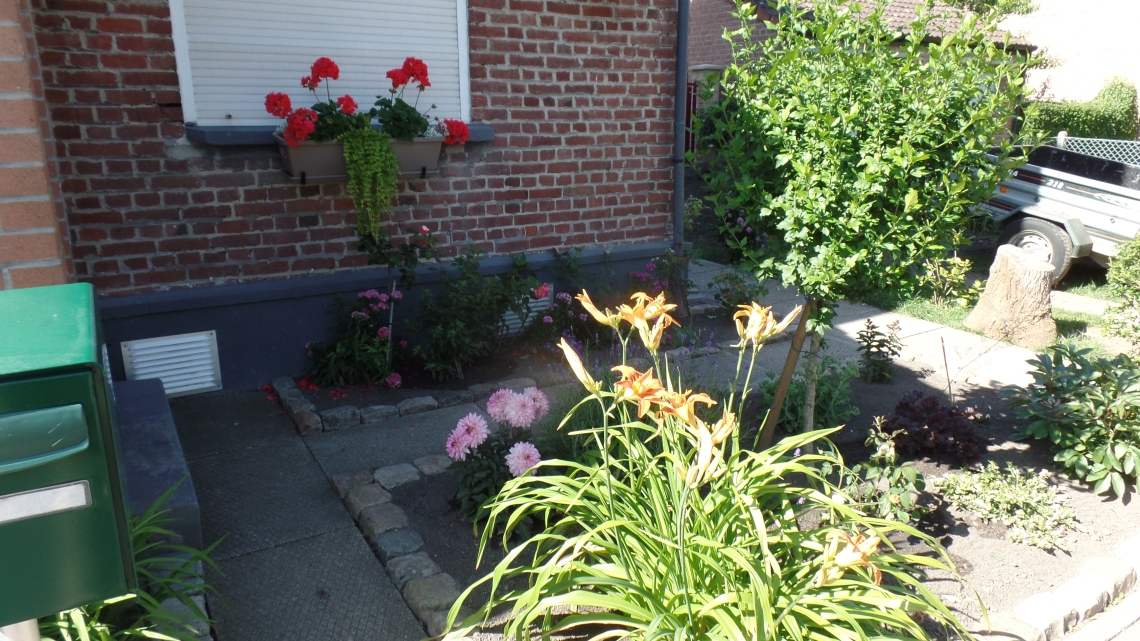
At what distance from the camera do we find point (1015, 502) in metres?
3.62

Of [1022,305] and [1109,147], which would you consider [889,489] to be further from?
[1109,147]

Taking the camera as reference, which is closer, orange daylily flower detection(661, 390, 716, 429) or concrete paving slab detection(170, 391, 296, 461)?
orange daylily flower detection(661, 390, 716, 429)

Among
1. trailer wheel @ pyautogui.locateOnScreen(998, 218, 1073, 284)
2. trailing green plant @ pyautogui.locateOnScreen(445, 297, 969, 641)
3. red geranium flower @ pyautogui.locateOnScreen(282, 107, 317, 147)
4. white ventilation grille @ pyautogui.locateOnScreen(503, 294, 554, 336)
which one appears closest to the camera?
trailing green plant @ pyautogui.locateOnScreen(445, 297, 969, 641)

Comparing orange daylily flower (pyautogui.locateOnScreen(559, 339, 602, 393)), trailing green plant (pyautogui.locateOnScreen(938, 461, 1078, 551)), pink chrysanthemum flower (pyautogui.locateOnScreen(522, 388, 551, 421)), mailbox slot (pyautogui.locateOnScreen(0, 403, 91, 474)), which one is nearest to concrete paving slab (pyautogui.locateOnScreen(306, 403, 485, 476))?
pink chrysanthemum flower (pyautogui.locateOnScreen(522, 388, 551, 421))

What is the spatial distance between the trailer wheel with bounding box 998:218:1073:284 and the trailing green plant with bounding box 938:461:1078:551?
16.5 feet

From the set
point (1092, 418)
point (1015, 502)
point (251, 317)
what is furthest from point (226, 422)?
point (1092, 418)

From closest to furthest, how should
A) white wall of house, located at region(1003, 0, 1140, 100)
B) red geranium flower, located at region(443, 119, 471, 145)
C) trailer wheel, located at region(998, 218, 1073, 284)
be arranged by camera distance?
red geranium flower, located at region(443, 119, 471, 145)
trailer wheel, located at region(998, 218, 1073, 284)
white wall of house, located at region(1003, 0, 1140, 100)

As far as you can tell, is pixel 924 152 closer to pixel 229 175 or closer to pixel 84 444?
pixel 84 444

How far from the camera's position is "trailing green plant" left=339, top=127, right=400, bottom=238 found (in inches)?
177

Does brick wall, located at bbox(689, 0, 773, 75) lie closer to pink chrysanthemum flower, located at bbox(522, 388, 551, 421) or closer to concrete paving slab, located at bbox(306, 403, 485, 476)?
concrete paving slab, located at bbox(306, 403, 485, 476)

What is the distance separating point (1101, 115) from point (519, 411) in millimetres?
18239

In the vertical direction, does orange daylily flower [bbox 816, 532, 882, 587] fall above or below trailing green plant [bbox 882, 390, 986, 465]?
above

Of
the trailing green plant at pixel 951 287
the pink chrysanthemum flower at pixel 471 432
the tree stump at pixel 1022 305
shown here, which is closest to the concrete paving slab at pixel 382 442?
the pink chrysanthemum flower at pixel 471 432

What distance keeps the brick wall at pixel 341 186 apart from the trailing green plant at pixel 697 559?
2.81 metres
